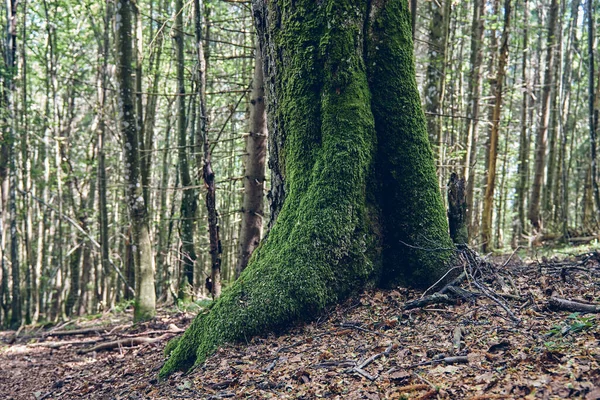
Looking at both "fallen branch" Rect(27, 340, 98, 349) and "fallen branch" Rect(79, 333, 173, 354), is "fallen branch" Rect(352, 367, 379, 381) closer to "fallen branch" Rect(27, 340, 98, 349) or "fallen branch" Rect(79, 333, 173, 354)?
"fallen branch" Rect(79, 333, 173, 354)

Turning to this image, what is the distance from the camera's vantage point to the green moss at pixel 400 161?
5211mm

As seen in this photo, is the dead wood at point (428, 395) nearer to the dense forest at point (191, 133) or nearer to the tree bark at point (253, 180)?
the dense forest at point (191, 133)

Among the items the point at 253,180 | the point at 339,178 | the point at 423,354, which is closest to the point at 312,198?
the point at 339,178

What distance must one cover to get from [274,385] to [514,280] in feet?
10.2

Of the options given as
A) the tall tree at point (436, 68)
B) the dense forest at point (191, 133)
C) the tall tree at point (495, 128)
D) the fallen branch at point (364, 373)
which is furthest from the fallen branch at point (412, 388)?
the tall tree at point (495, 128)

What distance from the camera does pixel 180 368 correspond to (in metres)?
4.93

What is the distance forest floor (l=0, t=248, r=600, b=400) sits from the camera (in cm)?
292

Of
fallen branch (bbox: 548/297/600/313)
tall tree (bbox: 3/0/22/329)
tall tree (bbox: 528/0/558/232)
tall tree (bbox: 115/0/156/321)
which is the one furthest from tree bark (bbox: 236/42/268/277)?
tall tree (bbox: 528/0/558/232)

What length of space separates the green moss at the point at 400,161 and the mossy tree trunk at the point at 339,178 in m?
0.01

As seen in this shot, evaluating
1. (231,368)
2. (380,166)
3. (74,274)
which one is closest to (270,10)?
(380,166)

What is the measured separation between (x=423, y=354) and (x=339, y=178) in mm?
2072

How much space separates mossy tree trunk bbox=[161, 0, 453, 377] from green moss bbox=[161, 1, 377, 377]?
0.04 feet

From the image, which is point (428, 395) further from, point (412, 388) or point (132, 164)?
point (132, 164)

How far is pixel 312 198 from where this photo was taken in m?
4.98
